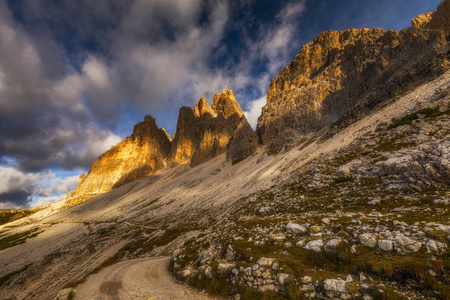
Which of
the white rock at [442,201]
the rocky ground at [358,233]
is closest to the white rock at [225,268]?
the rocky ground at [358,233]

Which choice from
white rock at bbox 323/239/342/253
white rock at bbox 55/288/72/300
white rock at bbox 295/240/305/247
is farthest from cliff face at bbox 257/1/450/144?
white rock at bbox 55/288/72/300

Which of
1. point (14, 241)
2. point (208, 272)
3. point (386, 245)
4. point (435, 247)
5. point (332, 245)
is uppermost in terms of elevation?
point (14, 241)

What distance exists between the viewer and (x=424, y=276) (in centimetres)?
665

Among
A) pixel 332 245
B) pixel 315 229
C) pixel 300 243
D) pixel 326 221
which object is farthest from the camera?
pixel 326 221

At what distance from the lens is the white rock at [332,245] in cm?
1004

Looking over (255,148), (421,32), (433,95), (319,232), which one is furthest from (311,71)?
(319,232)

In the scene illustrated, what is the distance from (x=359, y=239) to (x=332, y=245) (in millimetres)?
1418

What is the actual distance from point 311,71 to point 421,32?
53.0 metres

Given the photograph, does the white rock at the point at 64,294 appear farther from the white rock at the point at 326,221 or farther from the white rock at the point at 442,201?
the white rock at the point at 442,201

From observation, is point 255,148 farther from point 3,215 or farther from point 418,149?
point 3,215

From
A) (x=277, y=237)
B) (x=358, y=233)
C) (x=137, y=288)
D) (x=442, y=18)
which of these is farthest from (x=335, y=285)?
(x=442, y=18)

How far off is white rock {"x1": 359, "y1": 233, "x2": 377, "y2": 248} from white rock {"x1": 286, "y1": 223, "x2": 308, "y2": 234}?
4.03 meters

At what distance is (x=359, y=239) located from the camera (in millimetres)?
9773

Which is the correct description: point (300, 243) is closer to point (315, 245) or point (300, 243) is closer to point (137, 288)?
point (315, 245)
